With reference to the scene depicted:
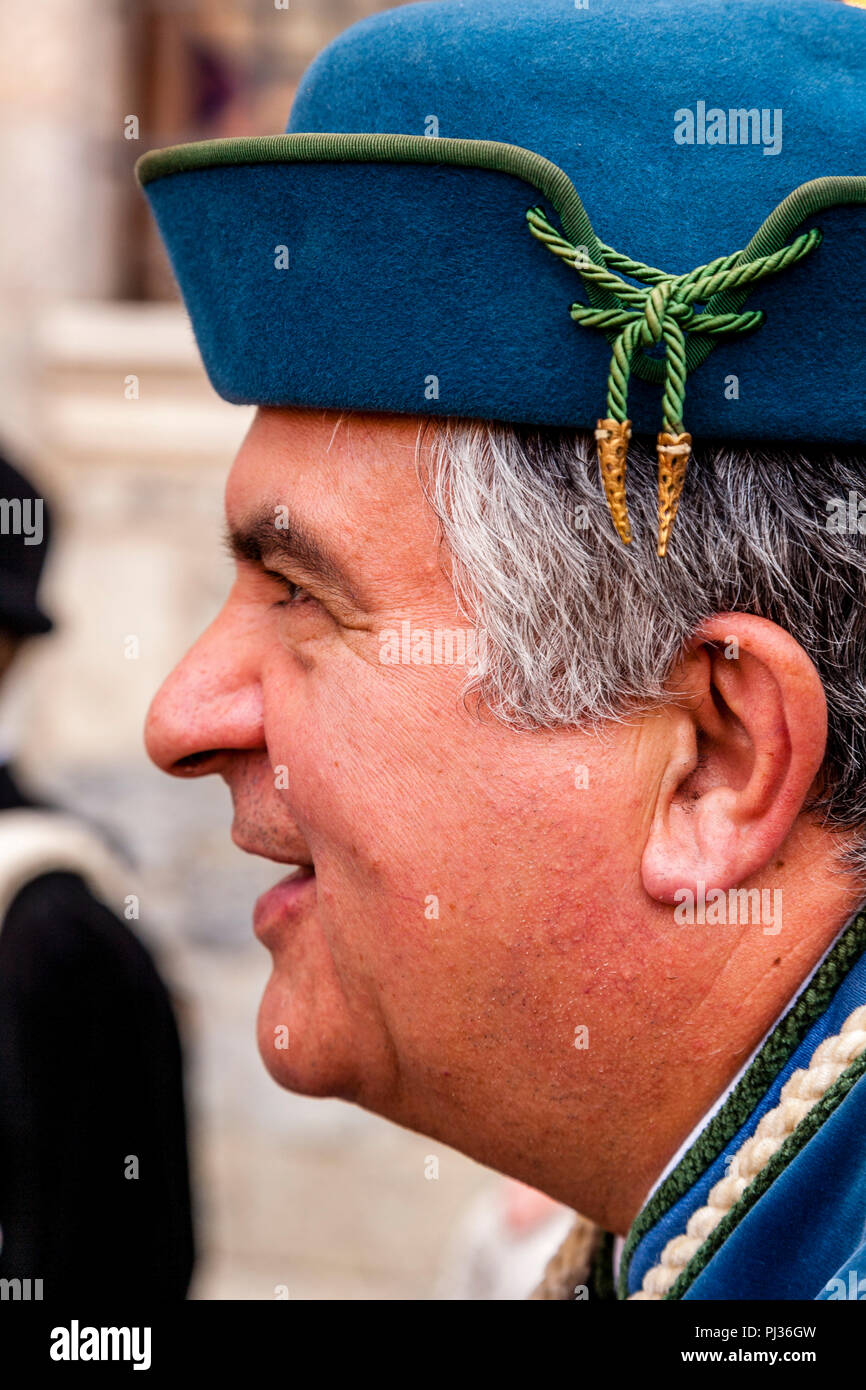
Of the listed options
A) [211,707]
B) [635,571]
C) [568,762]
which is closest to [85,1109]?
[211,707]

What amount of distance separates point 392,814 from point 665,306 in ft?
1.81

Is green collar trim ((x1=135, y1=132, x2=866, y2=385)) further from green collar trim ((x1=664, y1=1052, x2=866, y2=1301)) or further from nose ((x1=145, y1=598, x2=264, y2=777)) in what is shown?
green collar trim ((x1=664, y1=1052, x2=866, y2=1301))

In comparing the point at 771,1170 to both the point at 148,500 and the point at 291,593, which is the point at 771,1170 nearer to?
the point at 291,593

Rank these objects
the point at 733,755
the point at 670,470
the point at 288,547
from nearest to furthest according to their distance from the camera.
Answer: the point at 670,470 < the point at 733,755 < the point at 288,547

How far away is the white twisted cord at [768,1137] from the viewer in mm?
1282

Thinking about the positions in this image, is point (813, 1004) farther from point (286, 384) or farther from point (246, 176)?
point (246, 176)

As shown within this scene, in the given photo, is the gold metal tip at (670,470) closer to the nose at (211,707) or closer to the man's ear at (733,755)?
the man's ear at (733,755)

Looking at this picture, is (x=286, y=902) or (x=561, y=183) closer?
(x=561, y=183)

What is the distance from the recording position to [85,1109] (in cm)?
275

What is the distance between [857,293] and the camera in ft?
4.41

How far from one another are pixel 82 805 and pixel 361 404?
3.83 meters

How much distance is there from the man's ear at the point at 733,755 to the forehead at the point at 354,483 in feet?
1.00

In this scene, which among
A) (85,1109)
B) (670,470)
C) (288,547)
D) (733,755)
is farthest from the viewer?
(85,1109)

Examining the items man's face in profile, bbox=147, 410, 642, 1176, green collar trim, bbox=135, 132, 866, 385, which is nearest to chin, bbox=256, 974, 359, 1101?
man's face in profile, bbox=147, 410, 642, 1176
